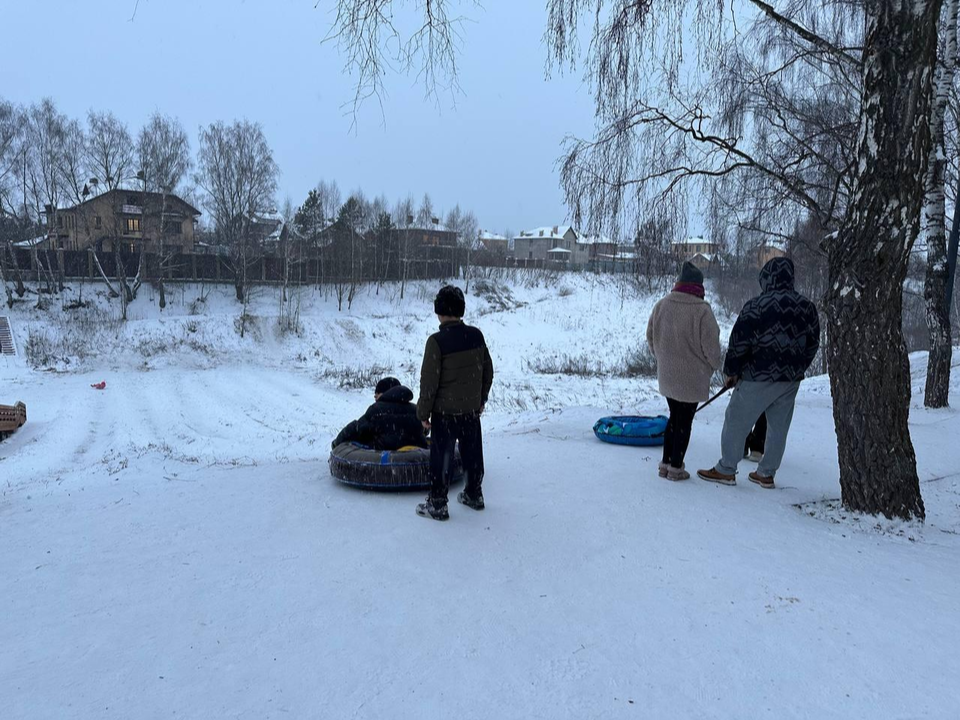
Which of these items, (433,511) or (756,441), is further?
(756,441)

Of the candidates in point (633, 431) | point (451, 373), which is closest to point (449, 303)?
point (451, 373)

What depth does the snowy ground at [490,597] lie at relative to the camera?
2.29 meters

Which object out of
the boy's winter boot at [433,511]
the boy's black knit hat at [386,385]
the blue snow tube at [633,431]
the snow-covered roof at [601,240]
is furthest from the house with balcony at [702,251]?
the boy's winter boot at [433,511]

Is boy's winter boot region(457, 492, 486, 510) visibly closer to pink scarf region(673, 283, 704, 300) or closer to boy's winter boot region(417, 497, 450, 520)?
boy's winter boot region(417, 497, 450, 520)

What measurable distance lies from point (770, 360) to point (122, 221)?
3532 cm

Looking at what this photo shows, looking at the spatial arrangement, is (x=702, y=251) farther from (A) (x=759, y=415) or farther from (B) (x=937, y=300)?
(A) (x=759, y=415)

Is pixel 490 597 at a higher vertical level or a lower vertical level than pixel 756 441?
lower

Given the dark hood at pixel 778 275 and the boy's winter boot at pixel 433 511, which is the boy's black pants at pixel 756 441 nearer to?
the dark hood at pixel 778 275

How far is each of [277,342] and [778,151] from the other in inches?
949

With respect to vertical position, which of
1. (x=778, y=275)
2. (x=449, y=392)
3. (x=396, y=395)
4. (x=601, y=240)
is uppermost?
(x=601, y=240)

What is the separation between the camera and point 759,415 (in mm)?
4863

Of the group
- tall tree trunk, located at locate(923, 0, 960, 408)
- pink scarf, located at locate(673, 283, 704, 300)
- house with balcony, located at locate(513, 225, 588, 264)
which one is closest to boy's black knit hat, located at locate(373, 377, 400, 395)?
pink scarf, located at locate(673, 283, 704, 300)

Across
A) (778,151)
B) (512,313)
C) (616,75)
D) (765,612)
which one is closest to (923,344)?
(512,313)

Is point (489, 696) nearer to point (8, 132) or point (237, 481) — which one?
point (237, 481)
